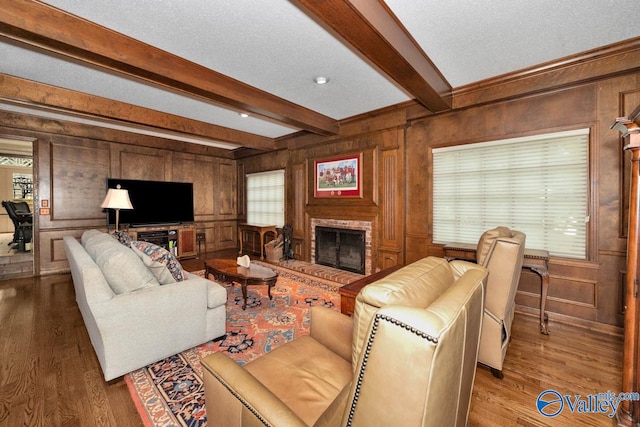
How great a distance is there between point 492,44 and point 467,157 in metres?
1.48

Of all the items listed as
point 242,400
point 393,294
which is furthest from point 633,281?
point 242,400

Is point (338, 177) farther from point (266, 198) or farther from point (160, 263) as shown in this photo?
point (160, 263)

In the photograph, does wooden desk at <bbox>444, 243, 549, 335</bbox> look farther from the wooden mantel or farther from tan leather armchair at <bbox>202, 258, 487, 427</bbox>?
tan leather armchair at <bbox>202, 258, 487, 427</bbox>

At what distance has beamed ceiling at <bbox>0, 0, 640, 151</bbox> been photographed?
2.00 metres

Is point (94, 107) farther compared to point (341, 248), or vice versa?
point (341, 248)

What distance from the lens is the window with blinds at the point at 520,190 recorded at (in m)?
2.93

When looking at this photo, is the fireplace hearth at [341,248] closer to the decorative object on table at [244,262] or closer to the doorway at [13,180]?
the decorative object on table at [244,262]

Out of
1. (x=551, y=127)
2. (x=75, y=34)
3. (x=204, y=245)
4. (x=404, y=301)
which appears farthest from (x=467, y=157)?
(x=204, y=245)

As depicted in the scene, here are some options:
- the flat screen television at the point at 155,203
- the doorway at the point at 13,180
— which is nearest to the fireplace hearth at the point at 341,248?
the flat screen television at the point at 155,203

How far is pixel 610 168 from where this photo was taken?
2711 mm

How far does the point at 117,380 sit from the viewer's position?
196 centimetres

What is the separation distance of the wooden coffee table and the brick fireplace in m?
1.83

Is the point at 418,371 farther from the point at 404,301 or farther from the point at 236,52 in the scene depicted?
the point at 236,52

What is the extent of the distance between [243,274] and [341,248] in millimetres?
2221
